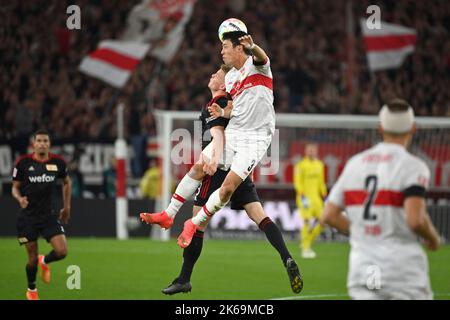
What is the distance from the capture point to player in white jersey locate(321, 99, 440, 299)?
6.46m

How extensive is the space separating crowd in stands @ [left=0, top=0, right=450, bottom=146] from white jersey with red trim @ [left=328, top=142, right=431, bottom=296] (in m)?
18.1

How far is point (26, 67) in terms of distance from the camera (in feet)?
83.1

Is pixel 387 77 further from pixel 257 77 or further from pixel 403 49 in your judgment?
pixel 257 77

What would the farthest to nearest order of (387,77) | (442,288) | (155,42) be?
(387,77) < (155,42) < (442,288)

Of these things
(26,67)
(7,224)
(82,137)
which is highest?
(26,67)

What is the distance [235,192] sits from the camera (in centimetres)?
1064

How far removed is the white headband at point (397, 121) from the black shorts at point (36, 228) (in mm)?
6814

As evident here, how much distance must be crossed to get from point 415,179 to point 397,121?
1.37ft

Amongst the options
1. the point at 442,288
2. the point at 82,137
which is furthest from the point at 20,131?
the point at 442,288

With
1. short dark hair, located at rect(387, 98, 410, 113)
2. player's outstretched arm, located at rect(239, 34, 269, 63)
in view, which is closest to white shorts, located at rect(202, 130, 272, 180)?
player's outstretched arm, located at rect(239, 34, 269, 63)

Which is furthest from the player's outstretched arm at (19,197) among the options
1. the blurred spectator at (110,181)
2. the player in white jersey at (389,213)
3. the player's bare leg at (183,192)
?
the blurred spectator at (110,181)

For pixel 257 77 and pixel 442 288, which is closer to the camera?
pixel 257 77

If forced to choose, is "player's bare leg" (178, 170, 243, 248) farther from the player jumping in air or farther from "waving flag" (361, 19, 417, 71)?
"waving flag" (361, 19, 417, 71)

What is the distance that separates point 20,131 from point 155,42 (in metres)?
4.52
